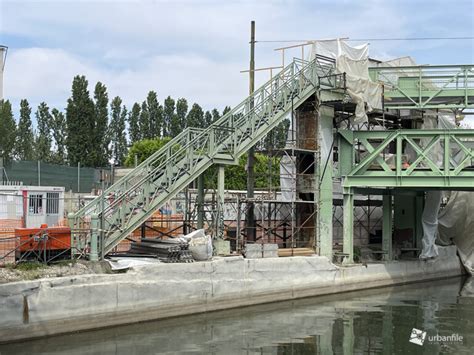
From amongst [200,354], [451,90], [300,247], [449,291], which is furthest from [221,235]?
[451,90]

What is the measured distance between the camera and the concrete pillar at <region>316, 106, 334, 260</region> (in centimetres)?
2596

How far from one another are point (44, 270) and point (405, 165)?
57.1ft

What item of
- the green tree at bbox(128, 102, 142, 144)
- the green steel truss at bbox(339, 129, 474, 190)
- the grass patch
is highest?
the green tree at bbox(128, 102, 142, 144)

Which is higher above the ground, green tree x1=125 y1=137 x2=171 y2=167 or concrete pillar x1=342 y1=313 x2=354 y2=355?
green tree x1=125 y1=137 x2=171 y2=167

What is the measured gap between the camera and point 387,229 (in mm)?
28750

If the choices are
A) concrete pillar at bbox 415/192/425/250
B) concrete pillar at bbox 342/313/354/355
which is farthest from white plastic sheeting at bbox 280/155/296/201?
concrete pillar at bbox 415/192/425/250

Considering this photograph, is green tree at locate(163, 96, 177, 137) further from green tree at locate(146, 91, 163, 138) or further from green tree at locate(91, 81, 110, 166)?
green tree at locate(91, 81, 110, 166)

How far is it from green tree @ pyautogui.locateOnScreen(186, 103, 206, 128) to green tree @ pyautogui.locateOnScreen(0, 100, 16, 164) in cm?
2818

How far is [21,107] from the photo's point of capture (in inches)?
2950

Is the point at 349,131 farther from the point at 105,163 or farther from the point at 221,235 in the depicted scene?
the point at 105,163

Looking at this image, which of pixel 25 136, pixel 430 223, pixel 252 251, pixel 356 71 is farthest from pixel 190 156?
pixel 25 136

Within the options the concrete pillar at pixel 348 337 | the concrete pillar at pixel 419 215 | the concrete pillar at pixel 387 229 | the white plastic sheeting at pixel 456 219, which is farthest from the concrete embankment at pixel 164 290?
the white plastic sheeting at pixel 456 219

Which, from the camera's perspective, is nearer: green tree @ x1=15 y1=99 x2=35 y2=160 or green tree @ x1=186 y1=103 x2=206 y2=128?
green tree @ x1=15 y1=99 x2=35 y2=160

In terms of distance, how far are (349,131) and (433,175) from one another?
14.3 ft
